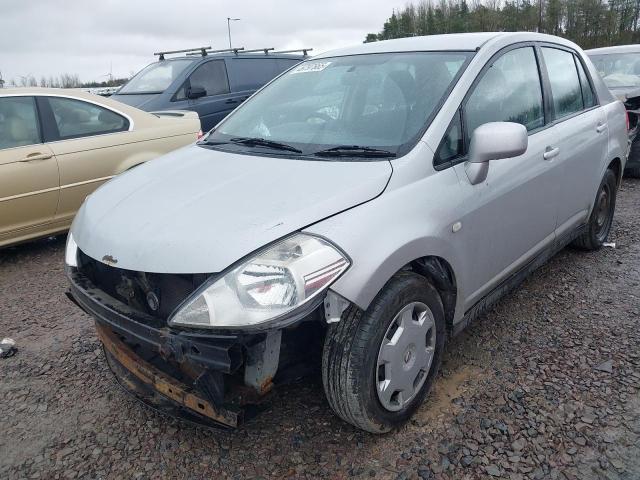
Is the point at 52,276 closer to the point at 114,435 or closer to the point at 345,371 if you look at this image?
the point at 114,435

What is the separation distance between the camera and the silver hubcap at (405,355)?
2189mm

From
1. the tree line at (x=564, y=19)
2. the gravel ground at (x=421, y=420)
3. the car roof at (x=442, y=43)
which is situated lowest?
the gravel ground at (x=421, y=420)

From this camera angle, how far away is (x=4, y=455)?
7.73 ft

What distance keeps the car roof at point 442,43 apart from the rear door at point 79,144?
2614 mm

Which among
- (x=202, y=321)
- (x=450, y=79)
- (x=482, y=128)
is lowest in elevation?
(x=202, y=321)

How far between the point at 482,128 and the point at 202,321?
1.53 metres

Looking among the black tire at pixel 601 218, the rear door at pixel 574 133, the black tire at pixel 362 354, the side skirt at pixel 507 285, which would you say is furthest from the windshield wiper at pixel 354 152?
the black tire at pixel 601 218

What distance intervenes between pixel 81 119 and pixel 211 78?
3.24 meters

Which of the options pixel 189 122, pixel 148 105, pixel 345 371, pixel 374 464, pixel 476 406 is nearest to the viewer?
pixel 345 371

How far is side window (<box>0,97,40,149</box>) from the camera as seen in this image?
15.1ft

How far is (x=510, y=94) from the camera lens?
3.02 metres

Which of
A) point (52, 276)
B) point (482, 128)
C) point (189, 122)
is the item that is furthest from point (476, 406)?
point (189, 122)

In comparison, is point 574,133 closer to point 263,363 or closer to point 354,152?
point 354,152

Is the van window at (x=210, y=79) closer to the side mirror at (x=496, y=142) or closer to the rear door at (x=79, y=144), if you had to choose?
the rear door at (x=79, y=144)
